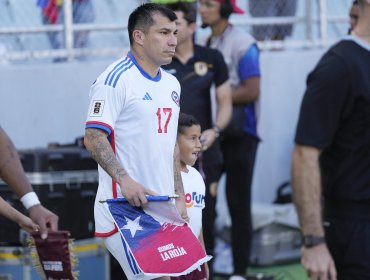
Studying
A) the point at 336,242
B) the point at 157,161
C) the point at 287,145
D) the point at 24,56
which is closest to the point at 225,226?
Result: the point at 287,145

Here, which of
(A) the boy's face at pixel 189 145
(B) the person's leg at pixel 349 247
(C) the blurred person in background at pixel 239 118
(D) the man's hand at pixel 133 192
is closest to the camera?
(B) the person's leg at pixel 349 247

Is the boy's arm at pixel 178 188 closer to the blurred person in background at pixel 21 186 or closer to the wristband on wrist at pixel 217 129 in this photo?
the blurred person in background at pixel 21 186

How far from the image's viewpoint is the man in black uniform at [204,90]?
253 inches

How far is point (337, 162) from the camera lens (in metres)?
4.00

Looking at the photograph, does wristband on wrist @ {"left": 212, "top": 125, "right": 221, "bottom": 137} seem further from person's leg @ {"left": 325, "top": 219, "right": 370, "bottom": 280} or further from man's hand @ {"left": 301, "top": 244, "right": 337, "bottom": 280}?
man's hand @ {"left": 301, "top": 244, "right": 337, "bottom": 280}

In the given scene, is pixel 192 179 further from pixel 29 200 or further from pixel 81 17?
pixel 81 17

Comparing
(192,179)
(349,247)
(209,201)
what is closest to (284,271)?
(209,201)

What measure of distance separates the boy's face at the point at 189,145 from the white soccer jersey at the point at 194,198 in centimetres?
8

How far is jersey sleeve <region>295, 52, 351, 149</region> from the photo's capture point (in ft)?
12.7

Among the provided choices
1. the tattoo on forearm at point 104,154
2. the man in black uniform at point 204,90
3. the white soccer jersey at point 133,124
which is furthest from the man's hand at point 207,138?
the tattoo on forearm at point 104,154

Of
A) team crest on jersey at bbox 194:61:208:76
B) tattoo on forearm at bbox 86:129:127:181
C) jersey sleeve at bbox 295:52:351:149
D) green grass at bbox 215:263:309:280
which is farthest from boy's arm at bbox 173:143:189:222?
green grass at bbox 215:263:309:280

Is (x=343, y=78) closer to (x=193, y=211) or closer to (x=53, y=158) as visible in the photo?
(x=193, y=211)

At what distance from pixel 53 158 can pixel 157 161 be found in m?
1.64

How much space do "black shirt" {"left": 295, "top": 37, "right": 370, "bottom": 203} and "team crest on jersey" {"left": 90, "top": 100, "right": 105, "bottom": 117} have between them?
3.53ft
